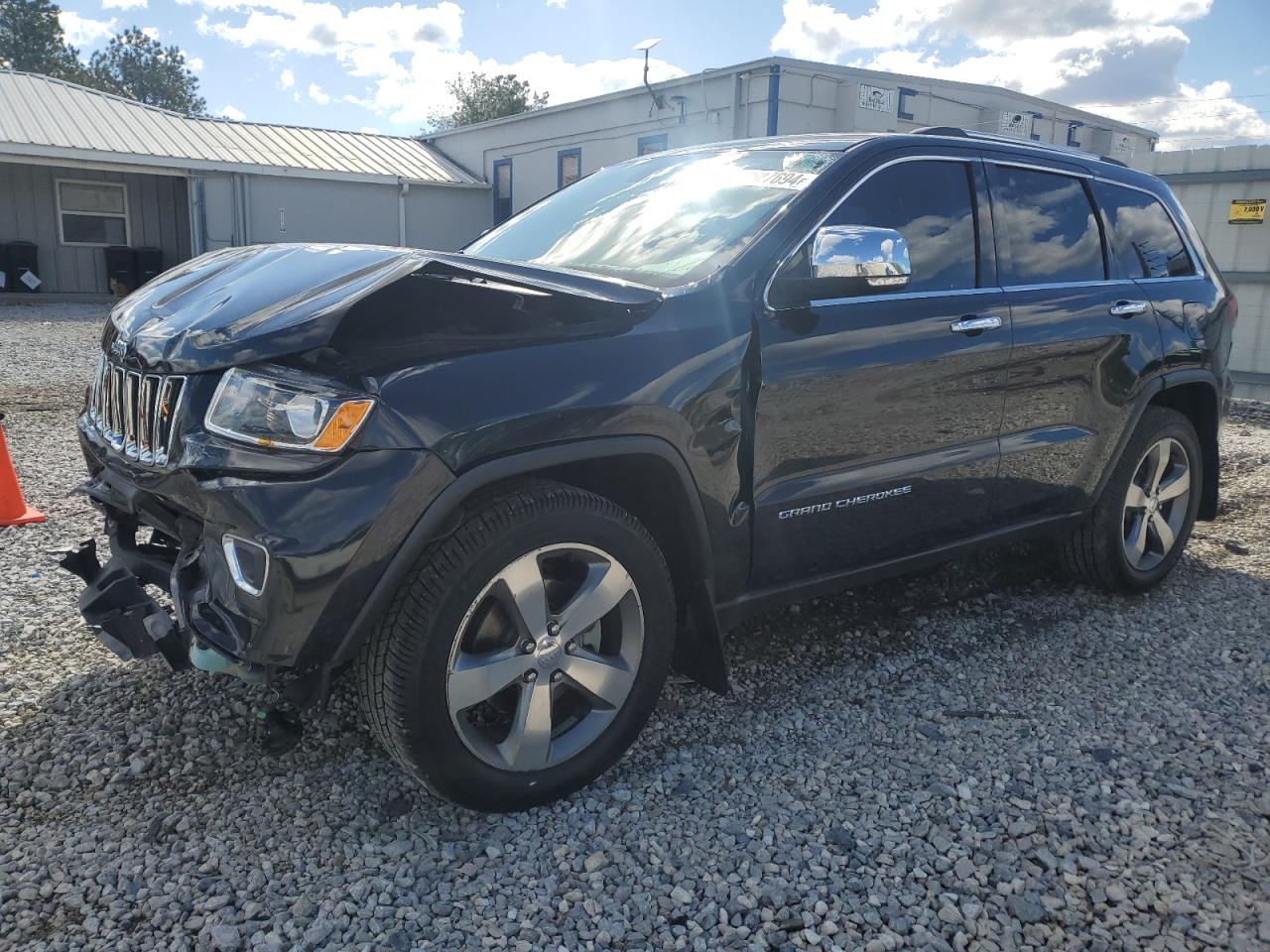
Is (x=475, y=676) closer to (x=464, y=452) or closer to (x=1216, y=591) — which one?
(x=464, y=452)

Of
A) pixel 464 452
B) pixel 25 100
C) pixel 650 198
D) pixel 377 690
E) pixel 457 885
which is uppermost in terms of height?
pixel 25 100

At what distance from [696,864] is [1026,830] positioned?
0.94 meters

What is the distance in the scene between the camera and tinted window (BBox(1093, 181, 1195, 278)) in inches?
169

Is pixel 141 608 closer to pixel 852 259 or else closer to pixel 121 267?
pixel 852 259

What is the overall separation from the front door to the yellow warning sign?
9244 mm

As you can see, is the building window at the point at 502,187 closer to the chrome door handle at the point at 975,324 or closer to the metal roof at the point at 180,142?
the metal roof at the point at 180,142

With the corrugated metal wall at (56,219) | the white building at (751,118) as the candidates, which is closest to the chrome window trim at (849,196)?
the white building at (751,118)

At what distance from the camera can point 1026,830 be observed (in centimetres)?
→ 271

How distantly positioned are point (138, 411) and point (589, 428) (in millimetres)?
1216

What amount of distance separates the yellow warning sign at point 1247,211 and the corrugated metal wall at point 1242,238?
5 cm

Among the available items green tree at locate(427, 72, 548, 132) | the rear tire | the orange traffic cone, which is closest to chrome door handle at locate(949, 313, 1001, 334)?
the rear tire

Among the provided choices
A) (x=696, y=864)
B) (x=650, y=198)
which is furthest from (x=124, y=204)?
(x=696, y=864)

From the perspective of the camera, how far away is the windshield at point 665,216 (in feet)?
10.2

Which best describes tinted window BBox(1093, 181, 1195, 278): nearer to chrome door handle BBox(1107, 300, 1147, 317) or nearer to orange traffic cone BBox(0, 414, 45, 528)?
chrome door handle BBox(1107, 300, 1147, 317)
